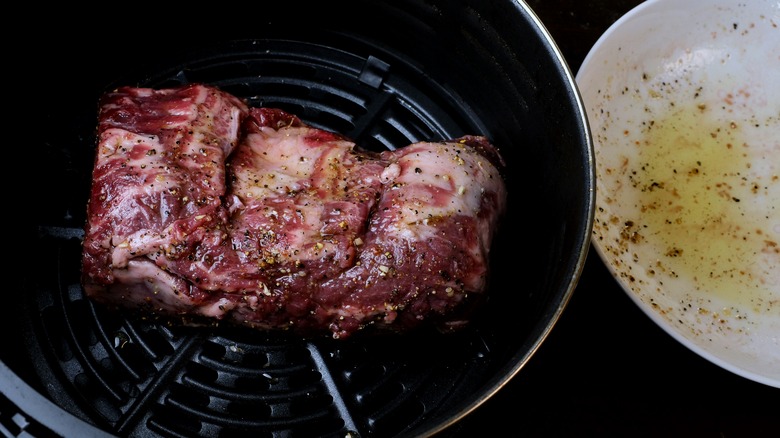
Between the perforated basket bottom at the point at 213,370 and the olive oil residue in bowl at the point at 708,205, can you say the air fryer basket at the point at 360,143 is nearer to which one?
the perforated basket bottom at the point at 213,370

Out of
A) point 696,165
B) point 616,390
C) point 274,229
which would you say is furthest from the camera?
point 696,165

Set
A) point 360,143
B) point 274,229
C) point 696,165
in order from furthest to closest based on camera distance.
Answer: point 696,165
point 360,143
point 274,229

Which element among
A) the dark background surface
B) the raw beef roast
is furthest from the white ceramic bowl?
the raw beef roast

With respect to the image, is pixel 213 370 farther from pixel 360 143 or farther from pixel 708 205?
pixel 708 205

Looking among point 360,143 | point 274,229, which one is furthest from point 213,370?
point 360,143

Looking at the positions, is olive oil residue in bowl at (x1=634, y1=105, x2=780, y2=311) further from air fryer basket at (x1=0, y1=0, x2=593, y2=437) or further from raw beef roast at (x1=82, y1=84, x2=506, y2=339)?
raw beef roast at (x1=82, y1=84, x2=506, y2=339)

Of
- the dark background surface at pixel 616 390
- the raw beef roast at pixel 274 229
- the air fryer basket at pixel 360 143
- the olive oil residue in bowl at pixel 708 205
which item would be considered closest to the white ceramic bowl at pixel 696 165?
the olive oil residue in bowl at pixel 708 205
